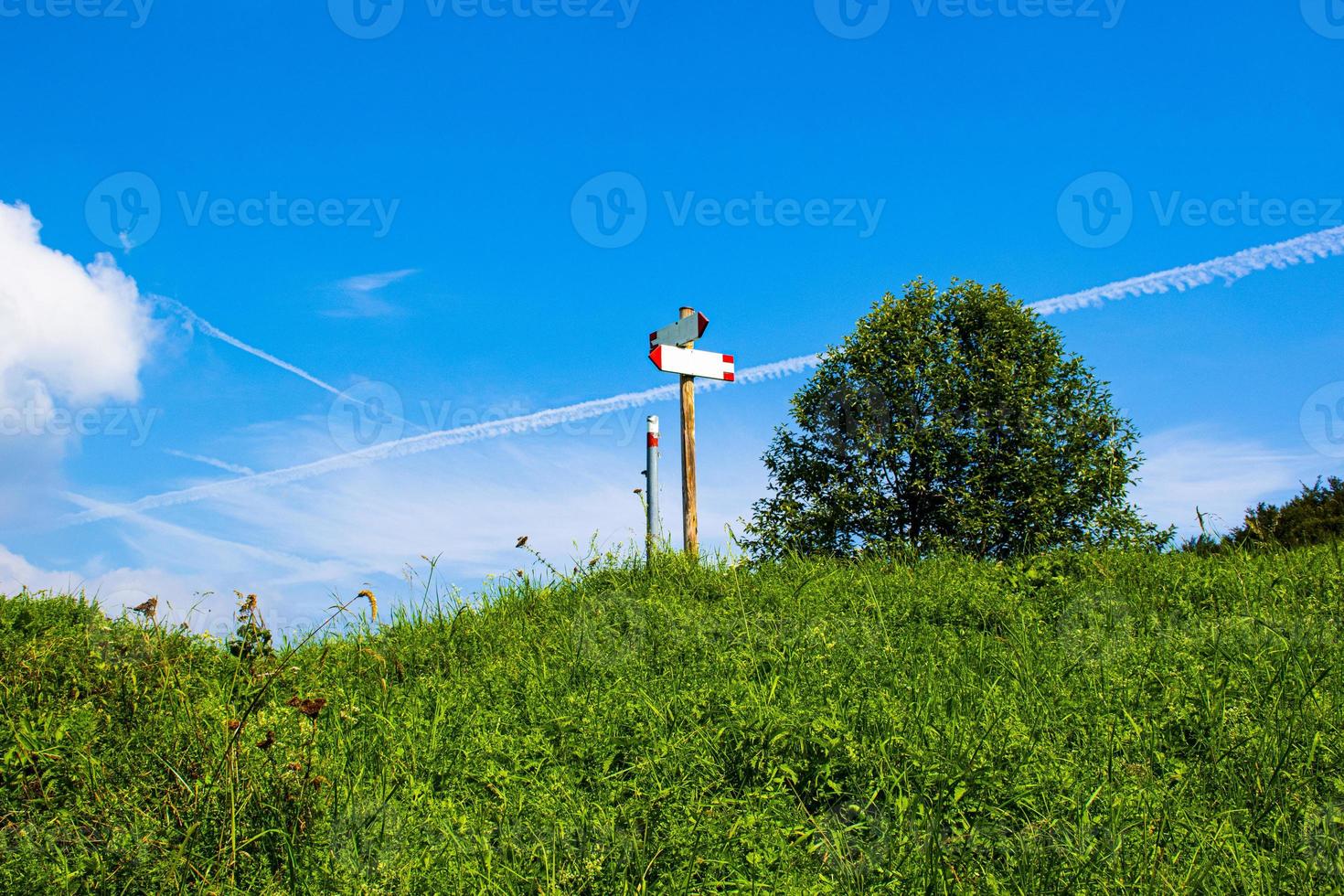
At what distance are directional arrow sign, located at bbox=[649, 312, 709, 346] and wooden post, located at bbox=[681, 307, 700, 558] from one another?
96 millimetres

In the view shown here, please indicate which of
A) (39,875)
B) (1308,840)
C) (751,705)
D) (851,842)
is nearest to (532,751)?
(751,705)

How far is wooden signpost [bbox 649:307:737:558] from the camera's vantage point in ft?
39.0

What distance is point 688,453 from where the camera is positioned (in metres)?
12.4

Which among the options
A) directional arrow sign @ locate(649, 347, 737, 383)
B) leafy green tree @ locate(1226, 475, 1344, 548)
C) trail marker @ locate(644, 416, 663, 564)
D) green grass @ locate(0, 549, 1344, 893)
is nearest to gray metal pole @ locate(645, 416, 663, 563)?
trail marker @ locate(644, 416, 663, 564)

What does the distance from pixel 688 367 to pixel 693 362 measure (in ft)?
0.42

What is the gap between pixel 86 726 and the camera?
4879 millimetres

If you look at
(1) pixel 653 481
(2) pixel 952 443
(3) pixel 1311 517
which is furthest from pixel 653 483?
(3) pixel 1311 517

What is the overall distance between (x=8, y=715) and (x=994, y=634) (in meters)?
6.64

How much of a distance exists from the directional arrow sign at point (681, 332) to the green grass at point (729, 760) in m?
5.86

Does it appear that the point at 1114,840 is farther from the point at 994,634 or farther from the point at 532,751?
the point at 994,634

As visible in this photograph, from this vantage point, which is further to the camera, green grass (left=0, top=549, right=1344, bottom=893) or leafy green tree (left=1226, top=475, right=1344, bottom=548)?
leafy green tree (left=1226, top=475, right=1344, bottom=548)

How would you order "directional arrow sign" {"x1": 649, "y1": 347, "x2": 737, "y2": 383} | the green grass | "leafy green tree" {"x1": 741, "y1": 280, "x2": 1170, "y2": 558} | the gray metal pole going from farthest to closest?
"leafy green tree" {"x1": 741, "y1": 280, "x2": 1170, "y2": 558} < "directional arrow sign" {"x1": 649, "y1": 347, "x2": 737, "y2": 383} < the gray metal pole < the green grass

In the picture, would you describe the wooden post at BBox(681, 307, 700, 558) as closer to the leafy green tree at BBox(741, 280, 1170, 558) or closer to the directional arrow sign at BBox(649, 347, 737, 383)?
the directional arrow sign at BBox(649, 347, 737, 383)

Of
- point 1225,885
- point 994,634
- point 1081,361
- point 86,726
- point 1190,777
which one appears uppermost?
point 1081,361
